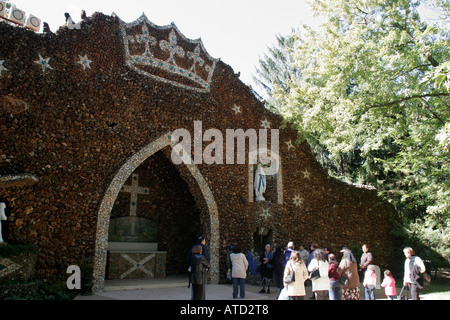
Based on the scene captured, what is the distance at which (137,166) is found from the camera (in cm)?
987

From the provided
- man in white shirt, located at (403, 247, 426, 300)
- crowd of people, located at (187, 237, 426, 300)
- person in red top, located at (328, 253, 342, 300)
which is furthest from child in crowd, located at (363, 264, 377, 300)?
person in red top, located at (328, 253, 342, 300)

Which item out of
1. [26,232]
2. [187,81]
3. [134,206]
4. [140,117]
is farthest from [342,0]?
[26,232]

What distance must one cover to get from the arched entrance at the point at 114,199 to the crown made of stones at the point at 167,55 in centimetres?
183

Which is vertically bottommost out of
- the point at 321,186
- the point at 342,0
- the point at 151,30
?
the point at 321,186

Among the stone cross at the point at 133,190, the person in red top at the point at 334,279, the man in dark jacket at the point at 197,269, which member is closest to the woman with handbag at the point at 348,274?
the person in red top at the point at 334,279

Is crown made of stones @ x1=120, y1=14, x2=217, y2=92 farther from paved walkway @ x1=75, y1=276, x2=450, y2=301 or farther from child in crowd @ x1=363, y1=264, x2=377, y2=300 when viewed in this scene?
child in crowd @ x1=363, y1=264, x2=377, y2=300

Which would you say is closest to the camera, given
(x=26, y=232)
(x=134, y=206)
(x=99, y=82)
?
(x=26, y=232)

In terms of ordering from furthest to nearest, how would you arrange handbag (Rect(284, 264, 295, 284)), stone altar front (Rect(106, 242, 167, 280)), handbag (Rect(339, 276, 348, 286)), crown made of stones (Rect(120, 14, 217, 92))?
1. stone altar front (Rect(106, 242, 167, 280))
2. crown made of stones (Rect(120, 14, 217, 92))
3. handbag (Rect(339, 276, 348, 286))
4. handbag (Rect(284, 264, 295, 284))

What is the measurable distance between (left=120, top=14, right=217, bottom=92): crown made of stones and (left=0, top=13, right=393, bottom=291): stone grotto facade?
3cm

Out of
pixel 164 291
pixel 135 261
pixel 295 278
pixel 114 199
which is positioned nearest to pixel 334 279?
pixel 295 278

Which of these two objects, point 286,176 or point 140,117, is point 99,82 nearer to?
point 140,117

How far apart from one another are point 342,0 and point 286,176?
229 inches

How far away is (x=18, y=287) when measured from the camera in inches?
260

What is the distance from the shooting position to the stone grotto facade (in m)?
7.83
